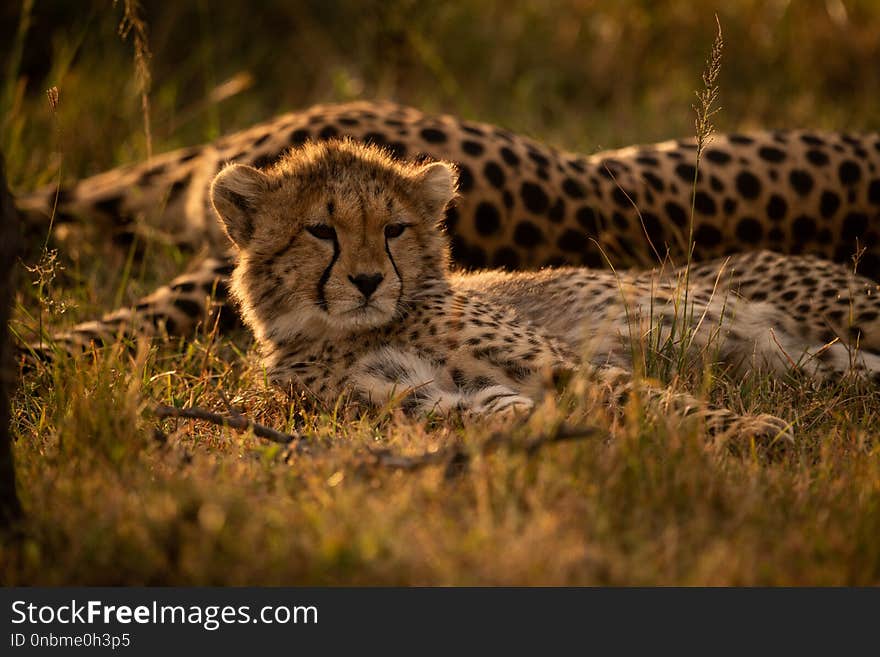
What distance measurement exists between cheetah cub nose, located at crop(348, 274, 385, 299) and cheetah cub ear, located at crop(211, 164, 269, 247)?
1.51 ft

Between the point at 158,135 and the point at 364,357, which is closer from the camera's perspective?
the point at 364,357

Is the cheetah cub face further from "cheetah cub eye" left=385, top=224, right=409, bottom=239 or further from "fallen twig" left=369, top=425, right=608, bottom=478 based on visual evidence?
"fallen twig" left=369, top=425, right=608, bottom=478

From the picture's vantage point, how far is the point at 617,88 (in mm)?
7691

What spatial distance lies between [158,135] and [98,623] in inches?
181

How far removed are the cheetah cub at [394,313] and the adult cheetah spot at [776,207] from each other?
1.19 m

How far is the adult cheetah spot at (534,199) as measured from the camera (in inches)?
171

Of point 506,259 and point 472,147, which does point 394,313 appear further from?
point 472,147

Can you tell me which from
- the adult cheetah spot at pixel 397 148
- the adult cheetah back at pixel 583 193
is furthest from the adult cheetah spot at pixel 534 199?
the adult cheetah spot at pixel 397 148

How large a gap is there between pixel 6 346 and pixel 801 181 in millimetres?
3433

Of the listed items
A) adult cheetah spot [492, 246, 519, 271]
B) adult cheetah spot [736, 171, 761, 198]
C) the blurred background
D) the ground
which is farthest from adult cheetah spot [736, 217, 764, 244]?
the blurred background

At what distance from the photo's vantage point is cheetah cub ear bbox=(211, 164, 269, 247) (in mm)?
3127

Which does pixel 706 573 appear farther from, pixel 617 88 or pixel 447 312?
pixel 617 88

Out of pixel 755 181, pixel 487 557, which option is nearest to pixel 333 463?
pixel 487 557

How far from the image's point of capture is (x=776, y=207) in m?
4.54
